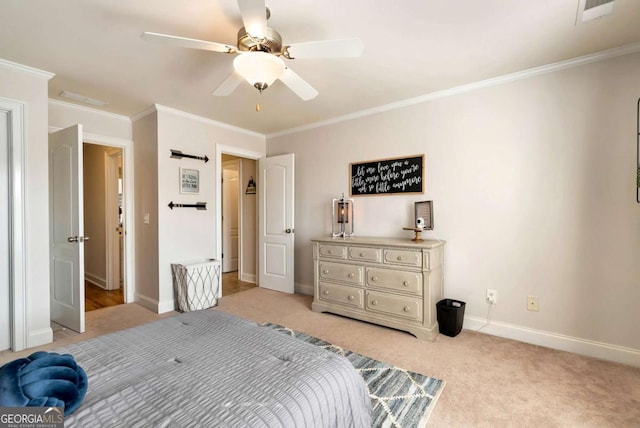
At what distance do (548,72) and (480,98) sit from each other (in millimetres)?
528

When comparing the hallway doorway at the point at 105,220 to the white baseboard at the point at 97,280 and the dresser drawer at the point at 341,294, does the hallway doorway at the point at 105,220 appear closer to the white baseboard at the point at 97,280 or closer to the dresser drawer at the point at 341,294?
the white baseboard at the point at 97,280

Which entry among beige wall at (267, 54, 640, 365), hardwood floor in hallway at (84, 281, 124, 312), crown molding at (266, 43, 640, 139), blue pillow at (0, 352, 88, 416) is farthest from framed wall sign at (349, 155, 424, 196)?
hardwood floor in hallway at (84, 281, 124, 312)

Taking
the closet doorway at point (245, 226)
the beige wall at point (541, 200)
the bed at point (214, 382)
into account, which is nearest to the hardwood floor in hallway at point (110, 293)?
the closet doorway at point (245, 226)

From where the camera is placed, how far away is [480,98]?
9.34 feet

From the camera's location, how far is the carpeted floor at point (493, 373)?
169cm

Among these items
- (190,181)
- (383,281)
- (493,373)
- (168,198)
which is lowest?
(493,373)

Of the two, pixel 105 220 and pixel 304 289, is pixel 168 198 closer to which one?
pixel 105 220

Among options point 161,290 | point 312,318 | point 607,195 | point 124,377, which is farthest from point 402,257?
point 161,290

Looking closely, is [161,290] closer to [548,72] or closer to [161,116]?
[161,116]

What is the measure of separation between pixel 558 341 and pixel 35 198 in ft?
15.4

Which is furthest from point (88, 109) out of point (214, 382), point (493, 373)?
point (493, 373)

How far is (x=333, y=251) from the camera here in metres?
3.31

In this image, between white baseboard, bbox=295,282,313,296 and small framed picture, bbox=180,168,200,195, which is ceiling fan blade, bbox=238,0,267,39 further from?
white baseboard, bbox=295,282,313,296

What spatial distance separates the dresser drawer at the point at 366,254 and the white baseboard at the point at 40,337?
9.47ft
